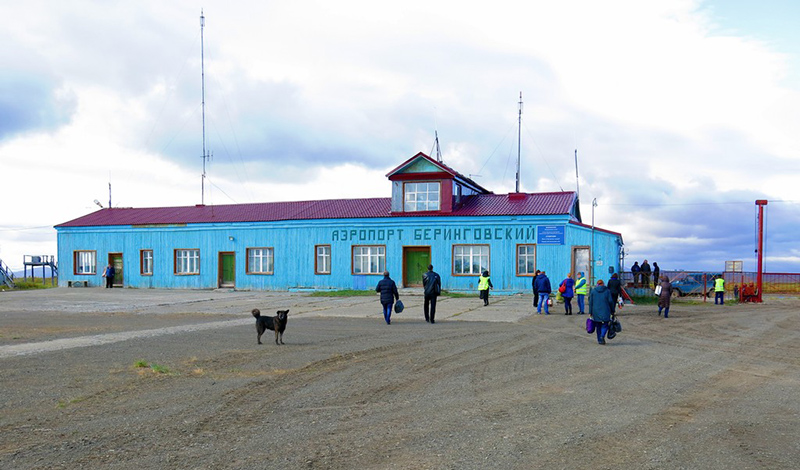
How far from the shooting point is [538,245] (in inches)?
1318

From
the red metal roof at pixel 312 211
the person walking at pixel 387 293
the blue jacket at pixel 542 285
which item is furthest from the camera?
the red metal roof at pixel 312 211

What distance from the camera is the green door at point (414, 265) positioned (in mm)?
36059

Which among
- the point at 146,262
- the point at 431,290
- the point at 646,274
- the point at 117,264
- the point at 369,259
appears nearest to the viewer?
the point at 431,290

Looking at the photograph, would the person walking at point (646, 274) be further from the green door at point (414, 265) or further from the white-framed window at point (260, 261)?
the white-framed window at point (260, 261)

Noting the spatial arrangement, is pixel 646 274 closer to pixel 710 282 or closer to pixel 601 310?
pixel 710 282

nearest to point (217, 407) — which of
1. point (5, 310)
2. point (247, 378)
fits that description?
point (247, 378)

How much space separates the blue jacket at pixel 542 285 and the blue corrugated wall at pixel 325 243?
8.98m

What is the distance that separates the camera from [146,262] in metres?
42.2

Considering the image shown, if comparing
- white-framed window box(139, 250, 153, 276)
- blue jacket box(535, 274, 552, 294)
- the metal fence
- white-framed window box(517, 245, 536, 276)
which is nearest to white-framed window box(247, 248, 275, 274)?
white-framed window box(139, 250, 153, 276)

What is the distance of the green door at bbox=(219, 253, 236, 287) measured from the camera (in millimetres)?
40156

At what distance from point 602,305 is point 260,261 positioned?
27.0 metres

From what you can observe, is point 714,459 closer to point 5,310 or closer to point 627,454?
point 627,454

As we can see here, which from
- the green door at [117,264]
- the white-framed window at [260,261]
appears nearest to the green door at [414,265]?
the white-framed window at [260,261]

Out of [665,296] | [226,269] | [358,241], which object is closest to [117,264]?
[226,269]
